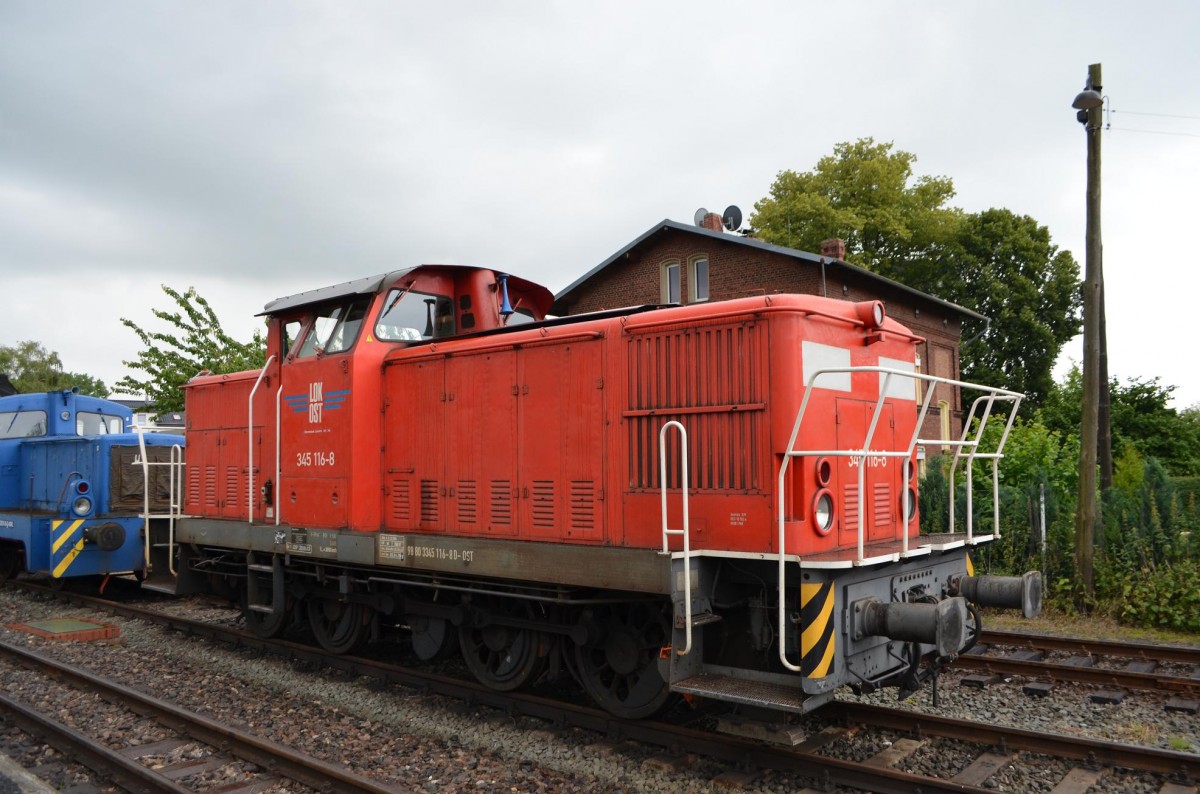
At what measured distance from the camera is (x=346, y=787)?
4.80 m

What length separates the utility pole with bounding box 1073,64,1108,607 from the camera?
33.1ft

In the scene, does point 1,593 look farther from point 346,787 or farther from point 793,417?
point 793,417

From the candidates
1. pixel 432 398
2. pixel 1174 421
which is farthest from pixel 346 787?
pixel 1174 421

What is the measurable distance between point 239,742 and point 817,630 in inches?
150

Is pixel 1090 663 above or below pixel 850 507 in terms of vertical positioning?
below

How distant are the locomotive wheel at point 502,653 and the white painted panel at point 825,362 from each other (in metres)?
2.73

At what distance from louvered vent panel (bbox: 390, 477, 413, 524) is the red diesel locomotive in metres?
0.02

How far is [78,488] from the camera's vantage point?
11.3 metres

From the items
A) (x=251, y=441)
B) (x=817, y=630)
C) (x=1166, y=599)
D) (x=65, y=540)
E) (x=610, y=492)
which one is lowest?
(x=1166, y=599)

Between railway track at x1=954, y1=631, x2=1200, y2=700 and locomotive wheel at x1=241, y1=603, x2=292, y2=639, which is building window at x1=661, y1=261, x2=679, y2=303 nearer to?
railway track at x1=954, y1=631, x2=1200, y2=700

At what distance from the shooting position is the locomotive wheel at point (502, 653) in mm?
6203

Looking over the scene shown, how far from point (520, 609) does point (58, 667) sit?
441 centimetres

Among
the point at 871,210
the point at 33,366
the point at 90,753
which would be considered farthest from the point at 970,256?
the point at 33,366

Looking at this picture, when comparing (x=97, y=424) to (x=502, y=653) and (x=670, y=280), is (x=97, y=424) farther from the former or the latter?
(x=670, y=280)
